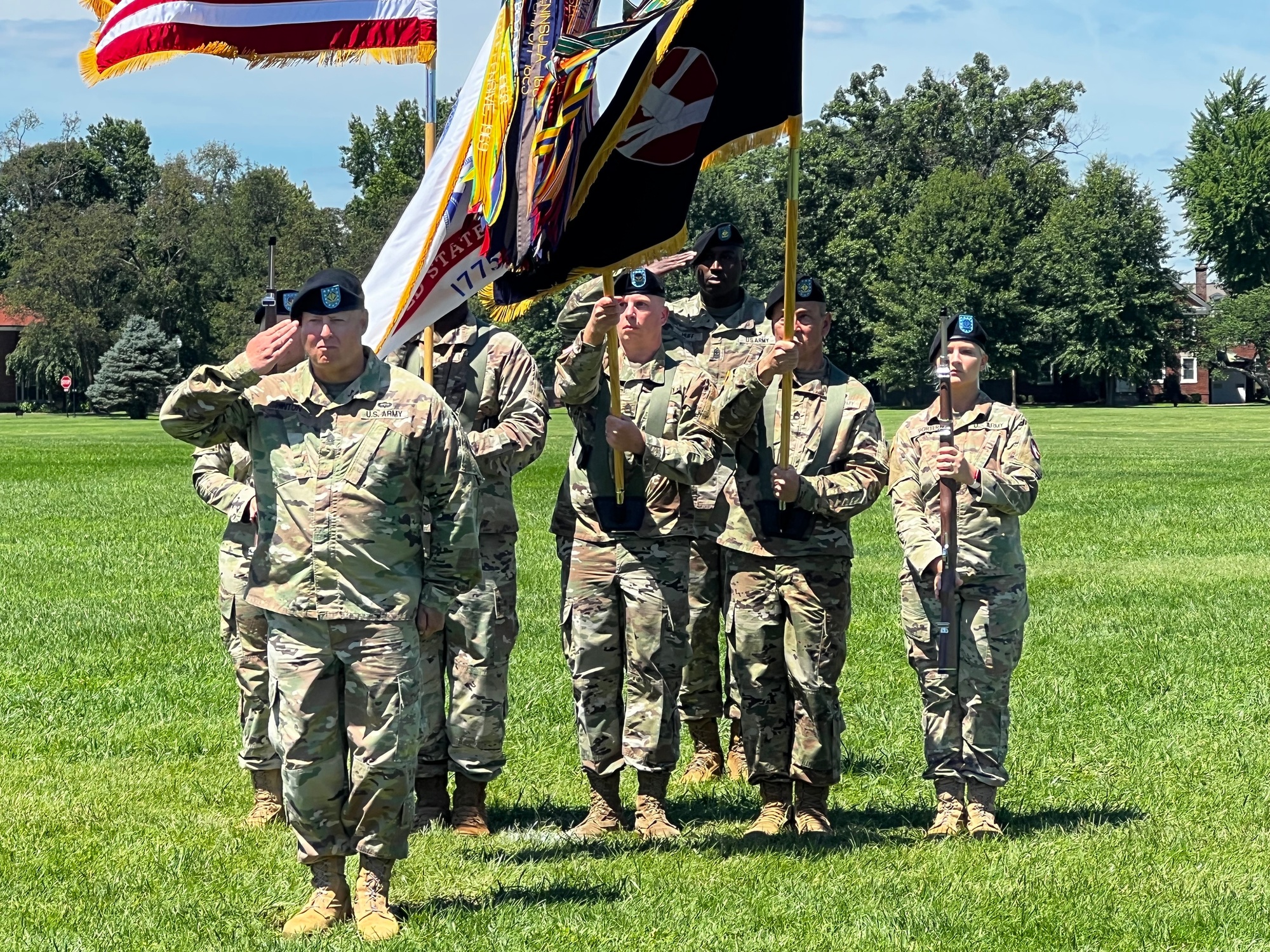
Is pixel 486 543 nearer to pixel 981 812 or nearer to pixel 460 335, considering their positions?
pixel 460 335

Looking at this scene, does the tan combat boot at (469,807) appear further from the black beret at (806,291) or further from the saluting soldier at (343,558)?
the black beret at (806,291)

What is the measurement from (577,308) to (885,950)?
3.59 metres

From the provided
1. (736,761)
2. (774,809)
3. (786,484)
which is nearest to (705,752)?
(736,761)

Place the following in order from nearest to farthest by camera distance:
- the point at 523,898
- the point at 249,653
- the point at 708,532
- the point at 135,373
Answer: the point at 523,898, the point at 249,653, the point at 708,532, the point at 135,373

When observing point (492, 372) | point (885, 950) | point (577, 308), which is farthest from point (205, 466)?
point (885, 950)

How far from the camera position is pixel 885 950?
657 cm

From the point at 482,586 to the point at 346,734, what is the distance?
6.25 ft

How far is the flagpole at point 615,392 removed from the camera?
8102mm

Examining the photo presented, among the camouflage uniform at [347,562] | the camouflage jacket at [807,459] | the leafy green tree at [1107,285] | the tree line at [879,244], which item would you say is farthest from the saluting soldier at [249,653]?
the leafy green tree at [1107,285]

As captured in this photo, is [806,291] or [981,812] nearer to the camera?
[981,812]

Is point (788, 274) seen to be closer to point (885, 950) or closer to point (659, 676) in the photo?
point (659, 676)

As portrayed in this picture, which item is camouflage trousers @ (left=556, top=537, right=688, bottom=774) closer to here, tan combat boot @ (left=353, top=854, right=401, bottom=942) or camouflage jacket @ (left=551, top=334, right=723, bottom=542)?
camouflage jacket @ (left=551, top=334, right=723, bottom=542)

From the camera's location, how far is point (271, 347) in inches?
264

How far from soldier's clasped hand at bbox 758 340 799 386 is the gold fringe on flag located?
2.45 metres
